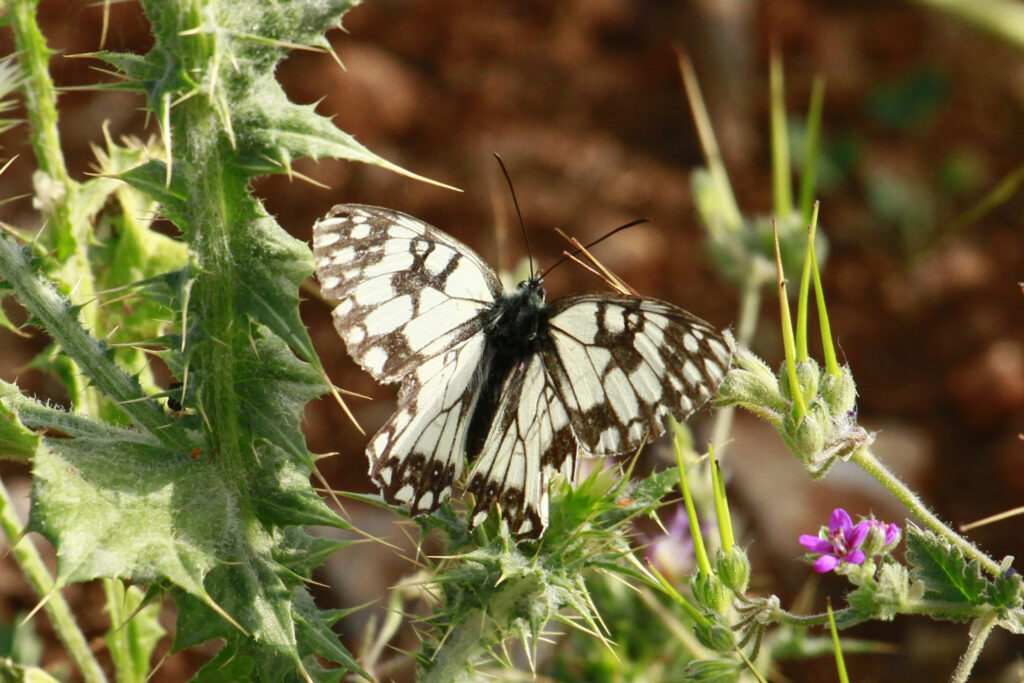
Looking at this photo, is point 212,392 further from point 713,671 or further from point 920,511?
point 920,511

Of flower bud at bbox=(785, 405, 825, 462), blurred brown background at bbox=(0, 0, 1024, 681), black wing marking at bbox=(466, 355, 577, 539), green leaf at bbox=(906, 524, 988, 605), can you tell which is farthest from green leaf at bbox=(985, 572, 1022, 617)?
blurred brown background at bbox=(0, 0, 1024, 681)

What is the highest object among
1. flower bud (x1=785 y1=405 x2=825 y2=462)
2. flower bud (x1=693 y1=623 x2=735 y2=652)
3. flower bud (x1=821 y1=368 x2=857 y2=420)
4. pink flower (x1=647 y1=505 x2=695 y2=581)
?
flower bud (x1=821 y1=368 x2=857 y2=420)

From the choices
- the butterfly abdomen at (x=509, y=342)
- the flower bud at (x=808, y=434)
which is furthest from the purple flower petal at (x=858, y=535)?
the butterfly abdomen at (x=509, y=342)

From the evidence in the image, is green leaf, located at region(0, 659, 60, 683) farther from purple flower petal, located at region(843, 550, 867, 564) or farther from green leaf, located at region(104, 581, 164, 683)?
purple flower petal, located at region(843, 550, 867, 564)

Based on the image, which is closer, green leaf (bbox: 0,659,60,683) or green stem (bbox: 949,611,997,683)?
green stem (bbox: 949,611,997,683)

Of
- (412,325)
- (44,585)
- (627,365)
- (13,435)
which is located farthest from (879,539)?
(44,585)

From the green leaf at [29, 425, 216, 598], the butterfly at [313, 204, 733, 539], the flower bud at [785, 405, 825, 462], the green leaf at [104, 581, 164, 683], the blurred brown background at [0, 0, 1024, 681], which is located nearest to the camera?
the green leaf at [29, 425, 216, 598]

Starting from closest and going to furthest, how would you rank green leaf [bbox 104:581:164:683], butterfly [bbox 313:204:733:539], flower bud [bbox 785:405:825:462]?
flower bud [bbox 785:405:825:462] < butterfly [bbox 313:204:733:539] < green leaf [bbox 104:581:164:683]
